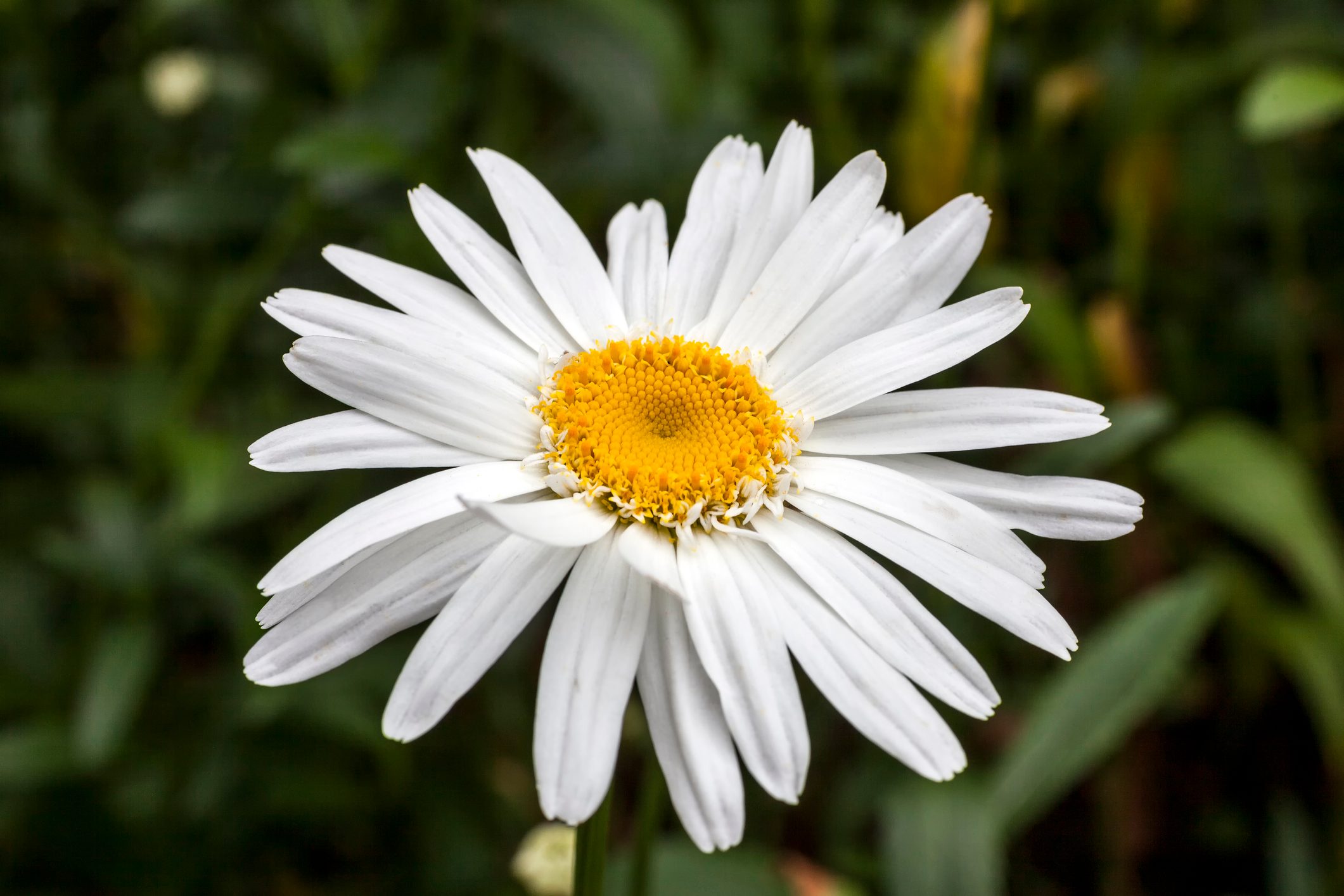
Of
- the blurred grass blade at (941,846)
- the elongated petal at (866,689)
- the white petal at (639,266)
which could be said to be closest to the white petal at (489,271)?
the white petal at (639,266)

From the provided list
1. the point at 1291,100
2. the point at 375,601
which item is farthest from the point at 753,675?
the point at 1291,100

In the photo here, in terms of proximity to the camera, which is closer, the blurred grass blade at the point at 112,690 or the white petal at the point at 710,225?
the white petal at the point at 710,225

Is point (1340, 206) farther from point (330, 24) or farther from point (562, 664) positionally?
point (562, 664)

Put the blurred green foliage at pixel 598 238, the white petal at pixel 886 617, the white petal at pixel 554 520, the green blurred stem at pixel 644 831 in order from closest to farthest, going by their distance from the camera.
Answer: the white petal at pixel 554 520 → the white petal at pixel 886 617 → the green blurred stem at pixel 644 831 → the blurred green foliage at pixel 598 238

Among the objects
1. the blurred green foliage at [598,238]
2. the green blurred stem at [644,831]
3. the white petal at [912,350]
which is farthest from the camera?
the blurred green foliage at [598,238]

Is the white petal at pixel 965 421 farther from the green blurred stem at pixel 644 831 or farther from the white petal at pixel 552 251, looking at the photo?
the green blurred stem at pixel 644 831

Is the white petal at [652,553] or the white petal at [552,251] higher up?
the white petal at [552,251]

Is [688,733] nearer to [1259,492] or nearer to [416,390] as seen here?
[416,390]
